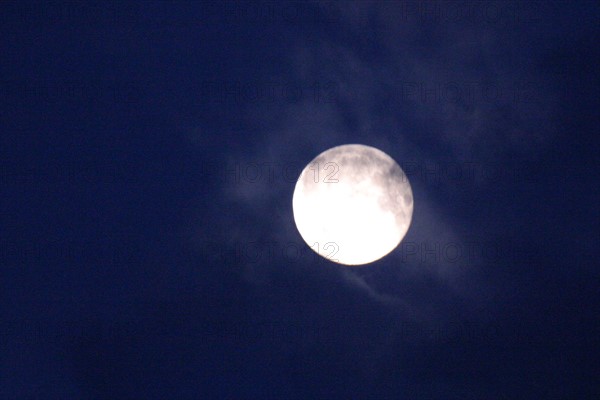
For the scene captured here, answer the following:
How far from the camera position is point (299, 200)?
26.8 meters

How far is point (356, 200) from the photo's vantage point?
84.6ft

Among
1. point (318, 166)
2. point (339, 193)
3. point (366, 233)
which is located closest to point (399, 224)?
point (366, 233)

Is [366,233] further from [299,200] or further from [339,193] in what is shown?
[299,200]

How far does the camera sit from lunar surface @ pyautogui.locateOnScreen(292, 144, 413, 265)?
2581 centimetres

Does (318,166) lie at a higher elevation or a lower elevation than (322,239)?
higher

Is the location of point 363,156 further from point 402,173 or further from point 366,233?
point 366,233

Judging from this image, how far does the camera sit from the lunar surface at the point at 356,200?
25812 millimetres

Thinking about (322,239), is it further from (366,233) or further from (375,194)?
(375,194)

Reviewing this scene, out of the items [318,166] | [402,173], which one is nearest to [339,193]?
[318,166]

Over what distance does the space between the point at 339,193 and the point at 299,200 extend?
3.02 m

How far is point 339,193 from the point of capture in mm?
26047

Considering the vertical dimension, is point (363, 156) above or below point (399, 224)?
above

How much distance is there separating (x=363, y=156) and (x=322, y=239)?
677cm

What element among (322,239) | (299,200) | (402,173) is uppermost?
(402,173)
